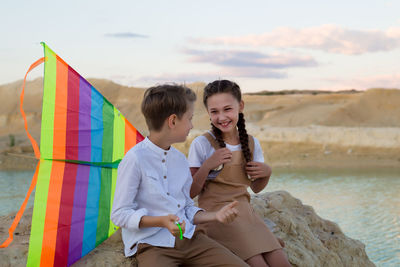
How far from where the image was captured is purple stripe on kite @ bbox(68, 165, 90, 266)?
223cm

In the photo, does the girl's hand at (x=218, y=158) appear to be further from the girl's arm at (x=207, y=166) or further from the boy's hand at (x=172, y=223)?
the boy's hand at (x=172, y=223)

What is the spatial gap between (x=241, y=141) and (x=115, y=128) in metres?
0.69

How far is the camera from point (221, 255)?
2.01 meters

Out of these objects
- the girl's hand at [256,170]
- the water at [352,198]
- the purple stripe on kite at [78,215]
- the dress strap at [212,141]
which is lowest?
the water at [352,198]

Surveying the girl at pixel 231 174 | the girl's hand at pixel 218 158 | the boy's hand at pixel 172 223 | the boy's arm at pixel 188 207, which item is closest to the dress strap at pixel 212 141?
the girl at pixel 231 174

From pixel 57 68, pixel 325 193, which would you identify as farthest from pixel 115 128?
pixel 325 193

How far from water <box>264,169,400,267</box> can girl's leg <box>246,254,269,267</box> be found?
8.90 feet

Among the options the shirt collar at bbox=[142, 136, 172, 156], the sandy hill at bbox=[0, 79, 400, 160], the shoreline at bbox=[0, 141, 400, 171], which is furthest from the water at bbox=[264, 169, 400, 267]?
the sandy hill at bbox=[0, 79, 400, 160]

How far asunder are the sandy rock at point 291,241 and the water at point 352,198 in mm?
1432

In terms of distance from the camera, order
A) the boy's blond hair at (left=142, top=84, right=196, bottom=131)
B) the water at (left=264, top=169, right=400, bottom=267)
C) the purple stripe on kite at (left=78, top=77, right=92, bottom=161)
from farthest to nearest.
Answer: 1. the water at (left=264, top=169, right=400, bottom=267)
2. the purple stripe on kite at (left=78, top=77, right=92, bottom=161)
3. the boy's blond hair at (left=142, top=84, right=196, bottom=131)

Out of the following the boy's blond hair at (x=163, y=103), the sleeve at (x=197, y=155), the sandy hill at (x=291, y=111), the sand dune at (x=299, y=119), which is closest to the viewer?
the boy's blond hair at (x=163, y=103)

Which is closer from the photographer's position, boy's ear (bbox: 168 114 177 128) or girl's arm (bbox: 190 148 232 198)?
boy's ear (bbox: 168 114 177 128)

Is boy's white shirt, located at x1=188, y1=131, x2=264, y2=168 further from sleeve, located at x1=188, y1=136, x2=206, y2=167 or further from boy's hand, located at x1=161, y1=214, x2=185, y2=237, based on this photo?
boy's hand, located at x1=161, y1=214, x2=185, y2=237

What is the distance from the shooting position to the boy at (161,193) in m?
1.91
